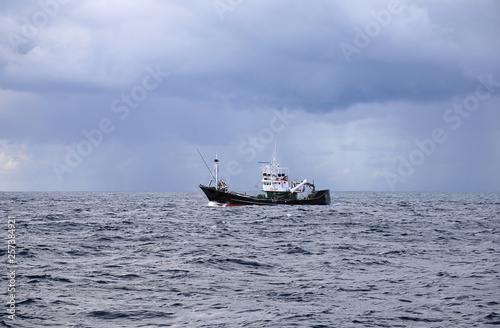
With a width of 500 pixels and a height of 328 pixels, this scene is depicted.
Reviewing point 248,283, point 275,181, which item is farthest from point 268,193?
point 248,283

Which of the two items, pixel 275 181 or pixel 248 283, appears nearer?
pixel 248 283

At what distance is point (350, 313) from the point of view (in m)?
14.4

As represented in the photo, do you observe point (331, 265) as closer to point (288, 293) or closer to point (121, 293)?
point (288, 293)

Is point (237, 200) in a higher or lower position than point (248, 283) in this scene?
higher

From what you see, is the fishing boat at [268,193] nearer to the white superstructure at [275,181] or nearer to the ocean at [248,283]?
the white superstructure at [275,181]

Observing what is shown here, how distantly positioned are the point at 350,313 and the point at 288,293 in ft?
10.4

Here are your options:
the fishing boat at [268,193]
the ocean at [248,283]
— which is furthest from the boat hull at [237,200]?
the ocean at [248,283]

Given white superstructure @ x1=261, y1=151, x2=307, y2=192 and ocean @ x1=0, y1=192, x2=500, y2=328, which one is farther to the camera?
white superstructure @ x1=261, y1=151, x2=307, y2=192

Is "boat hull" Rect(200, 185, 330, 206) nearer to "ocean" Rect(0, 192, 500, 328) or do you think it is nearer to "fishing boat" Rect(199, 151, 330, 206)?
"fishing boat" Rect(199, 151, 330, 206)

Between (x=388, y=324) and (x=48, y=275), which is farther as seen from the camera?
(x=48, y=275)

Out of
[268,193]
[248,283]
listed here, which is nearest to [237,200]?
[268,193]

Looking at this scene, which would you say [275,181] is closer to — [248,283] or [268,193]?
[268,193]

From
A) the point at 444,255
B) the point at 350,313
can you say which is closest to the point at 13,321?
the point at 350,313

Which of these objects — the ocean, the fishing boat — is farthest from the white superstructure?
the ocean
